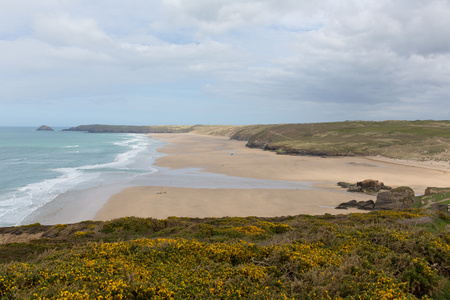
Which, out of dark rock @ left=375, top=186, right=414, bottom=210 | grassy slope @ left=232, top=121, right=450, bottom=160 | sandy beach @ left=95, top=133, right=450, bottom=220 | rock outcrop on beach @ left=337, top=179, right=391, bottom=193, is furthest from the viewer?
grassy slope @ left=232, top=121, right=450, bottom=160

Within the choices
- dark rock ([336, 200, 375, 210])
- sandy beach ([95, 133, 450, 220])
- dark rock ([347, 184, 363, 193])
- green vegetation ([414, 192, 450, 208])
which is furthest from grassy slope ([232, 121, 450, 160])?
dark rock ([336, 200, 375, 210])

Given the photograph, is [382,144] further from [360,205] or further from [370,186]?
[360,205]

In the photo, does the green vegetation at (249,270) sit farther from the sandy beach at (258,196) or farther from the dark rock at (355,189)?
the dark rock at (355,189)

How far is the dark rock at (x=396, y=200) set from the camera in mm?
23542

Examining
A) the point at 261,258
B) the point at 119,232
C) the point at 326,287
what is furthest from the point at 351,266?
the point at 119,232

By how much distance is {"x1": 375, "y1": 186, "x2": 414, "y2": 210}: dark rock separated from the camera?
23.5 meters

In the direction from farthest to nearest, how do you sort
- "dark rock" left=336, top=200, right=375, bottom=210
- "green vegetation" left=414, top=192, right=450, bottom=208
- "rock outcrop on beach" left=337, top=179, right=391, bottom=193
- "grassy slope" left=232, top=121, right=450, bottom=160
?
"grassy slope" left=232, top=121, right=450, bottom=160, "rock outcrop on beach" left=337, top=179, right=391, bottom=193, "dark rock" left=336, top=200, right=375, bottom=210, "green vegetation" left=414, top=192, right=450, bottom=208

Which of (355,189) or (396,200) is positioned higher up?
(396,200)

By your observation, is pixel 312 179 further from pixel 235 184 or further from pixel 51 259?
pixel 51 259

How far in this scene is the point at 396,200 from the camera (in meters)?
23.9

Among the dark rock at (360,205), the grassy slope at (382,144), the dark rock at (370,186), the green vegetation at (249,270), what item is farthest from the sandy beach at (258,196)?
the grassy slope at (382,144)

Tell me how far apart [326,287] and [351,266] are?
4.27ft

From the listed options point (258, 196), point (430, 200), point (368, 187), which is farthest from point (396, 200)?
point (258, 196)

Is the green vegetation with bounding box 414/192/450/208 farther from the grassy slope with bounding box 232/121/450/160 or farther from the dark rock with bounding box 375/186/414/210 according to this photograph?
the grassy slope with bounding box 232/121/450/160
